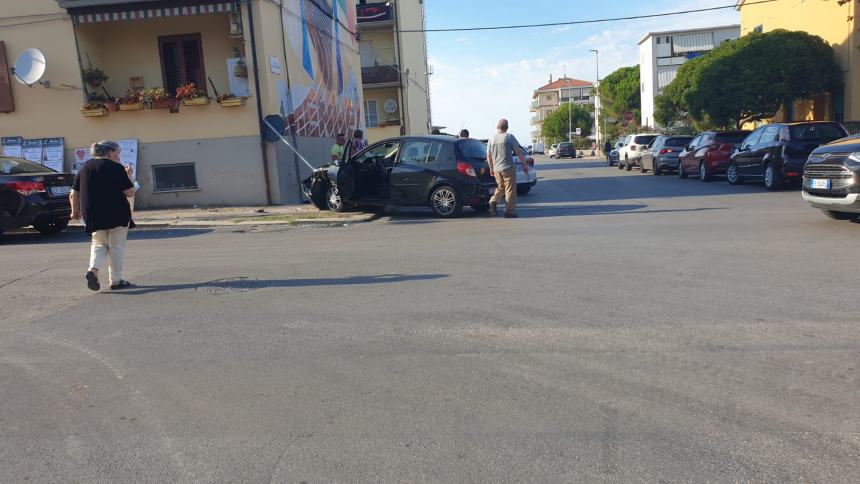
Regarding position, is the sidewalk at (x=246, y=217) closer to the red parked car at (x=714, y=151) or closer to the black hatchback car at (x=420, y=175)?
the black hatchback car at (x=420, y=175)

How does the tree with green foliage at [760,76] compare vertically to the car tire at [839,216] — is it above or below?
above

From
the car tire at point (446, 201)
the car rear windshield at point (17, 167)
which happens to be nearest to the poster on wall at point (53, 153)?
the car rear windshield at point (17, 167)

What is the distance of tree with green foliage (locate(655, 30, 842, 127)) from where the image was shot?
26703 millimetres

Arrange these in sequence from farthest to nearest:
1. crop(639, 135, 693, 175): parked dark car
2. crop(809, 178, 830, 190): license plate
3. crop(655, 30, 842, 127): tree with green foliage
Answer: crop(655, 30, 842, 127): tree with green foliage
crop(639, 135, 693, 175): parked dark car
crop(809, 178, 830, 190): license plate

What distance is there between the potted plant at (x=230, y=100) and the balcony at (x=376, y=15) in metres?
22.6

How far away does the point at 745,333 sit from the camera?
4879 millimetres

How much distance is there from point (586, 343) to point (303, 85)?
1518 centimetres

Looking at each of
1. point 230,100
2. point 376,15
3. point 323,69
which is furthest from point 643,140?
point 230,100

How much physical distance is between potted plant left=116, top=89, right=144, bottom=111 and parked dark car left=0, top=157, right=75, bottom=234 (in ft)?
12.9

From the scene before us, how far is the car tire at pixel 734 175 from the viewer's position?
17.9 metres

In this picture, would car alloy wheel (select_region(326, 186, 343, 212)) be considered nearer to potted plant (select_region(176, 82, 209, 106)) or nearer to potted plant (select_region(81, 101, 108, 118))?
potted plant (select_region(176, 82, 209, 106))

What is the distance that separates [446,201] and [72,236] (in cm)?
705

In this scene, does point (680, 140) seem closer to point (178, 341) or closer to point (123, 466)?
point (178, 341)

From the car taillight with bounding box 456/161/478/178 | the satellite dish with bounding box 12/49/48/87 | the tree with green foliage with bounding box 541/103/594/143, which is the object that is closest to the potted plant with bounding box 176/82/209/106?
the satellite dish with bounding box 12/49/48/87
